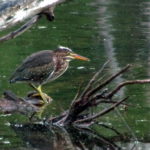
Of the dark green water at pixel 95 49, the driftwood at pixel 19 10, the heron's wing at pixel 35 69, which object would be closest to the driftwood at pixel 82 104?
the dark green water at pixel 95 49

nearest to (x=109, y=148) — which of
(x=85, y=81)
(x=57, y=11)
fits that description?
(x=85, y=81)

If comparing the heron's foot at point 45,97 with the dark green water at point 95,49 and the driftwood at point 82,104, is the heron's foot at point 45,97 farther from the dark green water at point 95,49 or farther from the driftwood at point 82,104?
the driftwood at point 82,104

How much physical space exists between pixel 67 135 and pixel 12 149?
0.95m

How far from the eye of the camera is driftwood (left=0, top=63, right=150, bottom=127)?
35.4 ft

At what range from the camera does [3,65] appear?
15.0m

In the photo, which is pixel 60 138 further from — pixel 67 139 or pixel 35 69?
pixel 35 69

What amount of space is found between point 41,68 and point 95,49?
11.9ft

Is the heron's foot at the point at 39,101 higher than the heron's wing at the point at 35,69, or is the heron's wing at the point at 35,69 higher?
the heron's wing at the point at 35,69

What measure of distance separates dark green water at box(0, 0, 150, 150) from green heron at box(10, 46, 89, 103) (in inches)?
10.0

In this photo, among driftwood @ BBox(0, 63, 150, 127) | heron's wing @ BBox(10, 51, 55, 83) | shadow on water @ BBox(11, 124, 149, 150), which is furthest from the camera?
heron's wing @ BBox(10, 51, 55, 83)

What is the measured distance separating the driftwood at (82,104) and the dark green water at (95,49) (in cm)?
23

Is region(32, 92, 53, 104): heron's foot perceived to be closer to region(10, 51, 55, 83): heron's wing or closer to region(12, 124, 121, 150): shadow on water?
region(10, 51, 55, 83): heron's wing

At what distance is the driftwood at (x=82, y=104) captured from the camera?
10789 millimetres

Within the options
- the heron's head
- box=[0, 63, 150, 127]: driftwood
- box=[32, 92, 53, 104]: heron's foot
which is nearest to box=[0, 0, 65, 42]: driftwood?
box=[0, 63, 150, 127]: driftwood
